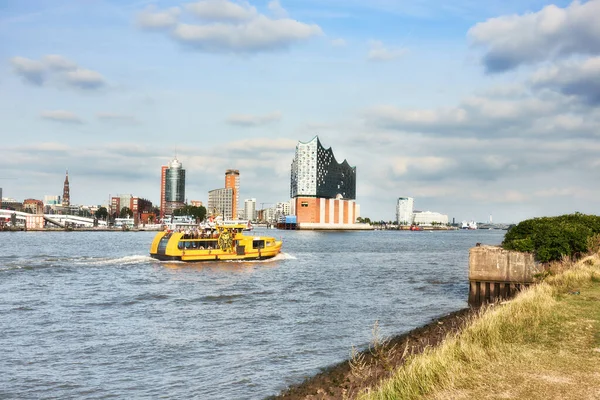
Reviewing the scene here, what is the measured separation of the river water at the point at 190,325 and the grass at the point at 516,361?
19.7ft

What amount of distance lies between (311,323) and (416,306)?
8.51 m

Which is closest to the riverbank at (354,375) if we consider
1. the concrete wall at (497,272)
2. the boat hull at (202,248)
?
the concrete wall at (497,272)

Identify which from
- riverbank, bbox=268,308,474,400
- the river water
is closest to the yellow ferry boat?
the river water

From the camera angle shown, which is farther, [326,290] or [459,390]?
[326,290]

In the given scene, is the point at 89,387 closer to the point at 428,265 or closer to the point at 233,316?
the point at 233,316

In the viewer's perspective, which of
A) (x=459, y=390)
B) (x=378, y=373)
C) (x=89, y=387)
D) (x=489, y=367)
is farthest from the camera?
(x=89, y=387)

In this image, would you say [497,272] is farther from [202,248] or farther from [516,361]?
[202,248]

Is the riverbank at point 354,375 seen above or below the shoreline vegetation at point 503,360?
below

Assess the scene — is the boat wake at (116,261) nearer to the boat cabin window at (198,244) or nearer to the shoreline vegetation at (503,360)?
the boat cabin window at (198,244)

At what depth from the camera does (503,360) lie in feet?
39.7

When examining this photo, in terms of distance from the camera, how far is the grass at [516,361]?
33.0 feet

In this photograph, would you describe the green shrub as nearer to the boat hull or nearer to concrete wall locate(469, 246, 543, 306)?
concrete wall locate(469, 246, 543, 306)

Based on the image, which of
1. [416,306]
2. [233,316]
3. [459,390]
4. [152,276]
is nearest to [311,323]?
[233,316]

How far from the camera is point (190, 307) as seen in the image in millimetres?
32656
